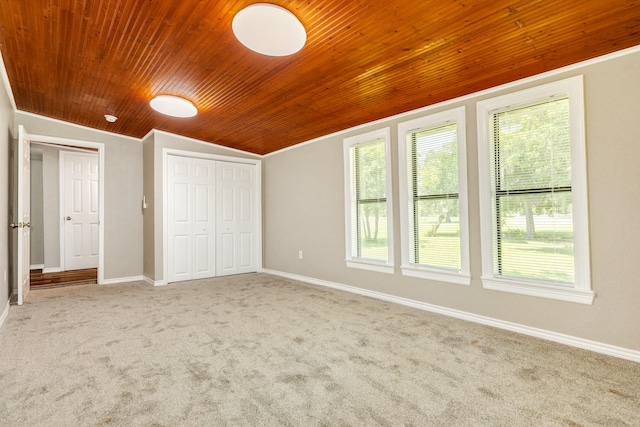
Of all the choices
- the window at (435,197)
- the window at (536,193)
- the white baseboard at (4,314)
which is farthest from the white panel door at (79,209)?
the window at (536,193)

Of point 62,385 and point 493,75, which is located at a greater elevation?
point 493,75

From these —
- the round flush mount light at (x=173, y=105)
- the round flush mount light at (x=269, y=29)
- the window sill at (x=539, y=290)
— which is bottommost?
the window sill at (x=539, y=290)

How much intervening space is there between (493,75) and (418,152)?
3.62 ft

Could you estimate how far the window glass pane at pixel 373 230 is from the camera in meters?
4.03

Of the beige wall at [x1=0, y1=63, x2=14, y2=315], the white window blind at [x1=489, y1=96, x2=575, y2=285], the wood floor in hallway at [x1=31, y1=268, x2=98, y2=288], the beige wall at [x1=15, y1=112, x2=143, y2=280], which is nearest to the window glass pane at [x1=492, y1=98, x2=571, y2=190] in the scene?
the white window blind at [x1=489, y1=96, x2=575, y2=285]

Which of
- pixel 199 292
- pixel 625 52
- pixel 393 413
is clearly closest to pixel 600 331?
pixel 393 413

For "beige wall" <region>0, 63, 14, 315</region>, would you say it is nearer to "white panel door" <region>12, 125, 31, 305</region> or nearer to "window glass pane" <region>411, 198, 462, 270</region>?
"white panel door" <region>12, 125, 31, 305</region>

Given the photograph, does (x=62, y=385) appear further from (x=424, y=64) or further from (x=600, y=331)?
(x=600, y=331)

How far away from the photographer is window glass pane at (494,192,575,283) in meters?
2.62

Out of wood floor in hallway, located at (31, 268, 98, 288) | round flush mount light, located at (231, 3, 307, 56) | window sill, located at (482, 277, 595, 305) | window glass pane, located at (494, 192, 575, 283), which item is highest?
round flush mount light, located at (231, 3, 307, 56)

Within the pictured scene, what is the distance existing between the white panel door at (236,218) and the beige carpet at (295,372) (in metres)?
2.28

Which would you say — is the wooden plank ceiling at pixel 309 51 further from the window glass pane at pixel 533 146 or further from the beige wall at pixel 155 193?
the beige wall at pixel 155 193

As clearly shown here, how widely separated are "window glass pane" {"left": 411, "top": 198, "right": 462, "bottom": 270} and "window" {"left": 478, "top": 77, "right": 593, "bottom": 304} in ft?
1.06

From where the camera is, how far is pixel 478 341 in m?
2.57
